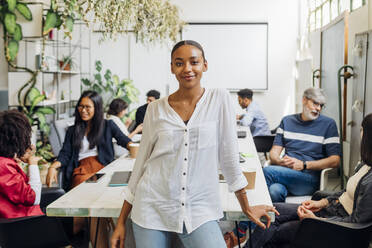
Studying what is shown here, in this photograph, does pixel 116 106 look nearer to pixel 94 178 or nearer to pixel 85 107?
pixel 85 107

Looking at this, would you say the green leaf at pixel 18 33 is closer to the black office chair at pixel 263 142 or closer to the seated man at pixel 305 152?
the black office chair at pixel 263 142

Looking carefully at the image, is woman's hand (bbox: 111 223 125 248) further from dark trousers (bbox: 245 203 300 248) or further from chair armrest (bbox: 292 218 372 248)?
dark trousers (bbox: 245 203 300 248)

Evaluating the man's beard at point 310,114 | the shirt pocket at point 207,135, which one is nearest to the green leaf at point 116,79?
the man's beard at point 310,114

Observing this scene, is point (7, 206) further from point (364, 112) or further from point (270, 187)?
point (364, 112)

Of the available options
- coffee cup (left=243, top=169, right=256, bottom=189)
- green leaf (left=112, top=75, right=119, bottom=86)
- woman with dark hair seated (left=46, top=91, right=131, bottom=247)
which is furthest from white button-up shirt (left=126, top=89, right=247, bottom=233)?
green leaf (left=112, top=75, right=119, bottom=86)

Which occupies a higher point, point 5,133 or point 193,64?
point 193,64

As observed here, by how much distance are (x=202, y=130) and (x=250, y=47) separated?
22.1ft

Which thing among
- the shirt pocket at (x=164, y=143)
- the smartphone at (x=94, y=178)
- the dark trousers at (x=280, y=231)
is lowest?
the dark trousers at (x=280, y=231)

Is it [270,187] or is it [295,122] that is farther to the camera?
[295,122]

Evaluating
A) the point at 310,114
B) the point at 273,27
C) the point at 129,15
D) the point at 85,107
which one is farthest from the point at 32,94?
the point at 273,27

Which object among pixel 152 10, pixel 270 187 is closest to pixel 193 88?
pixel 270 187

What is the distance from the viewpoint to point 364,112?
3195mm

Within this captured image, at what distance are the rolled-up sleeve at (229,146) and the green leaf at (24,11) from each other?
151 inches

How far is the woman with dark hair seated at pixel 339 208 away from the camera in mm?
1974
